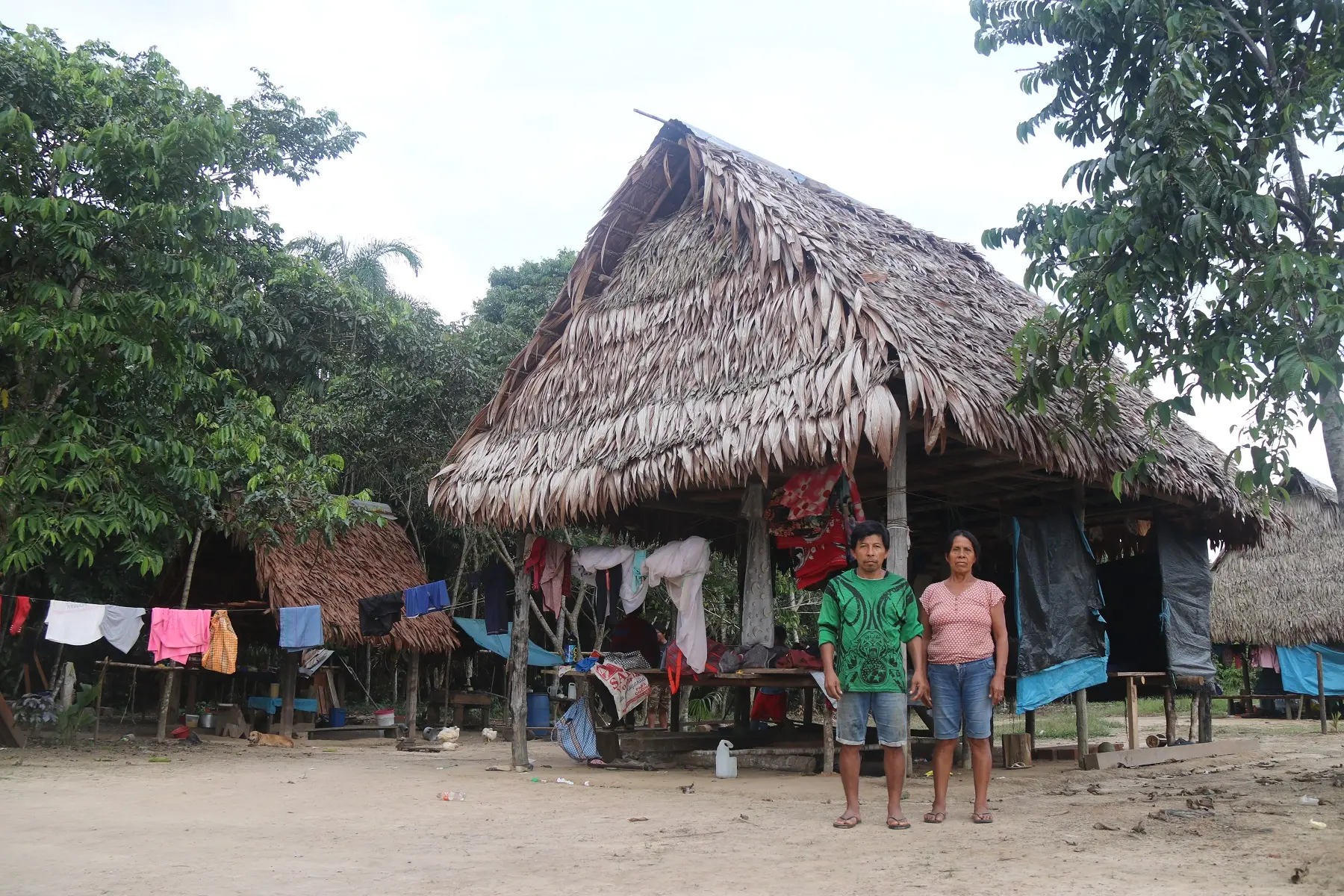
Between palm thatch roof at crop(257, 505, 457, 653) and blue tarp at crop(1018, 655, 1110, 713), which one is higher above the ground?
palm thatch roof at crop(257, 505, 457, 653)

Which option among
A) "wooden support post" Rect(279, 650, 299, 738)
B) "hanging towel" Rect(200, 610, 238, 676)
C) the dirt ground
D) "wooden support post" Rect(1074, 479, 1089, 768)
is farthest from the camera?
"wooden support post" Rect(279, 650, 299, 738)

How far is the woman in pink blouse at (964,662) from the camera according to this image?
4781 mm

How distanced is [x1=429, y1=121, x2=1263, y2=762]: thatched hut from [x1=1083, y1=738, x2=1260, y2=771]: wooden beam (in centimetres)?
199

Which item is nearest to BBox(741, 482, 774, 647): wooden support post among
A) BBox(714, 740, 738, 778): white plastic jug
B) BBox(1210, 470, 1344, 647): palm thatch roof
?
BBox(714, 740, 738, 778): white plastic jug

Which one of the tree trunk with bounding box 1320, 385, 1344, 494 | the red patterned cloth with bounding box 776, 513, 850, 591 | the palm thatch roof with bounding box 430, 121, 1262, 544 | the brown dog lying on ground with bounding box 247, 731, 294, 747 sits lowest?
the brown dog lying on ground with bounding box 247, 731, 294, 747

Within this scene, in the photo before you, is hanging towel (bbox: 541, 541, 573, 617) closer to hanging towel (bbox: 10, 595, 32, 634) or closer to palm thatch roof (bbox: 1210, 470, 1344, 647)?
hanging towel (bbox: 10, 595, 32, 634)

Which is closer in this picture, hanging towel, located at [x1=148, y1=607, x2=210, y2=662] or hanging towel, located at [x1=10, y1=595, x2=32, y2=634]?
hanging towel, located at [x1=10, y1=595, x2=32, y2=634]

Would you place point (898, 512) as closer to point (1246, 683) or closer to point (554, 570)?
point (554, 570)

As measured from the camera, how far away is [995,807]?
5543 mm

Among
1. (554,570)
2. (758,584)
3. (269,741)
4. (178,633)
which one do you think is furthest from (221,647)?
(758,584)

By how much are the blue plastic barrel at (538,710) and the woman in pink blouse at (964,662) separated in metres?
11.1

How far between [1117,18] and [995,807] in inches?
182

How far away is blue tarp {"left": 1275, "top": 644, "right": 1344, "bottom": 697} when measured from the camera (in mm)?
16906

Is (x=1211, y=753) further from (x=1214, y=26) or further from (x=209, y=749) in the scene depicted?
(x=209, y=749)
